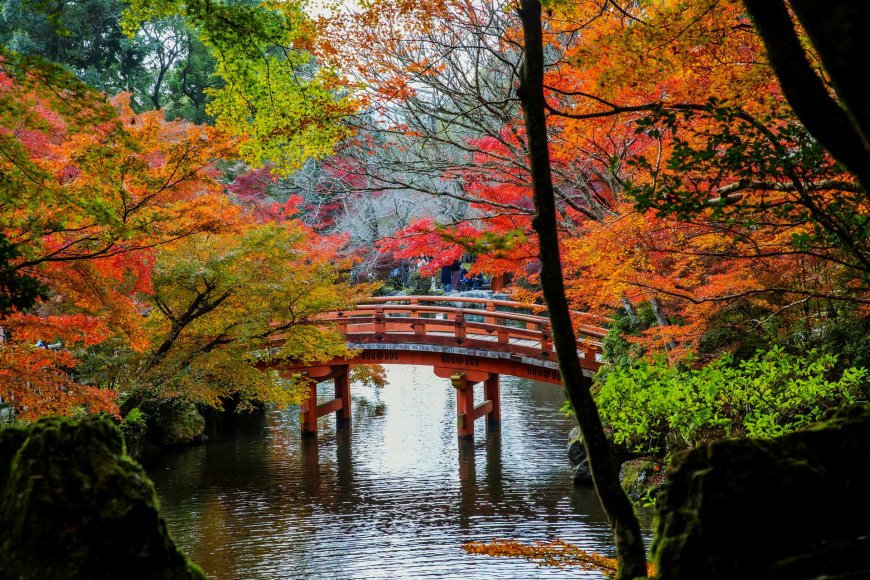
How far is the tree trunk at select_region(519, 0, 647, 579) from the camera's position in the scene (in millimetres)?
4004

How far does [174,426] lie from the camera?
17734 mm

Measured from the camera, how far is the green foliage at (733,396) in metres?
8.34

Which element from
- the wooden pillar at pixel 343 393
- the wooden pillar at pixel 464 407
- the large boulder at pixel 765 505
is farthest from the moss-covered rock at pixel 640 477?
the wooden pillar at pixel 343 393

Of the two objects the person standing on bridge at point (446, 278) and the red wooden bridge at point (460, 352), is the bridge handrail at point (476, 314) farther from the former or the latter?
the person standing on bridge at point (446, 278)

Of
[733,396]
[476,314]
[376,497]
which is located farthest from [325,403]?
[733,396]

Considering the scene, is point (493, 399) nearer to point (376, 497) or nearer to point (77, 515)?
point (376, 497)

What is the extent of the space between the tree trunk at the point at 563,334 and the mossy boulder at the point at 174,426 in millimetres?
14312

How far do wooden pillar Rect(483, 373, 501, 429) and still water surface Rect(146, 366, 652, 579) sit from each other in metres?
0.27

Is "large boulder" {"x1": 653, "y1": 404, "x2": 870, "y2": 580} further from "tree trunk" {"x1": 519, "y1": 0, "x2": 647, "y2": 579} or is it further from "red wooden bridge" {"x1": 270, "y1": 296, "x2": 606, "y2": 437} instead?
"red wooden bridge" {"x1": 270, "y1": 296, "x2": 606, "y2": 437}

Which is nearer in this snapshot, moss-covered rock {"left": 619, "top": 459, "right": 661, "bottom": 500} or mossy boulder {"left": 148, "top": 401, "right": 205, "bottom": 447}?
moss-covered rock {"left": 619, "top": 459, "right": 661, "bottom": 500}

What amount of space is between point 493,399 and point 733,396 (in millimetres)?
10559

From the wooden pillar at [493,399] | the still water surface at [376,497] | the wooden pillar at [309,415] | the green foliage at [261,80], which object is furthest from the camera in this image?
the wooden pillar at [309,415]

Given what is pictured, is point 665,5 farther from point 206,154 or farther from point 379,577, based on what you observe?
point 379,577

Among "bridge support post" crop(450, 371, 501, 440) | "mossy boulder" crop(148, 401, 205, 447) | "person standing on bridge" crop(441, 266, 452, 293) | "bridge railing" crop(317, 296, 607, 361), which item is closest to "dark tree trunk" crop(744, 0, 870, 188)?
"bridge railing" crop(317, 296, 607, 361)
